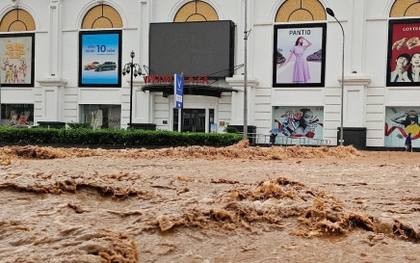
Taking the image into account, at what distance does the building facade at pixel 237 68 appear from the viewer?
32344 millimetres

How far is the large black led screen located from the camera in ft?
112

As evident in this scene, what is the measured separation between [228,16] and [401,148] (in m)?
14.5

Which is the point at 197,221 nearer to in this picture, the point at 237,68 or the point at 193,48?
the point at 237,68

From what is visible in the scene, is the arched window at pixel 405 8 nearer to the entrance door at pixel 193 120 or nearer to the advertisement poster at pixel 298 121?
the advertisement poster at pixel 298 121

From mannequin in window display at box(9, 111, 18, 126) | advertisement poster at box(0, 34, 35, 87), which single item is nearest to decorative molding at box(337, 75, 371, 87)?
advertisement poster at box(0, 34, 35, 87)

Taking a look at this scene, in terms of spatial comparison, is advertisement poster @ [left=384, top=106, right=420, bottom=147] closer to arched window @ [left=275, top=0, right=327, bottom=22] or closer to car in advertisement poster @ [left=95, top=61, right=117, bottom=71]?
arched window @ [left=275, top=0, right=327, bottom=22]

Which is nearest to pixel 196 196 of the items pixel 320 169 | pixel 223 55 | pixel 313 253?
pixel 313 253

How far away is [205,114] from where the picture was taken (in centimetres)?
3547

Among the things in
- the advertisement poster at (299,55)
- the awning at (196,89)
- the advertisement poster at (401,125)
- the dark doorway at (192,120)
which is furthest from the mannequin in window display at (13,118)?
the advertisement poster at (401,125)

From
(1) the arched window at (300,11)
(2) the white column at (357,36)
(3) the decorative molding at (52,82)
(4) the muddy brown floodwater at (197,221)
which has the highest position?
(1) the arched window at (300,11)

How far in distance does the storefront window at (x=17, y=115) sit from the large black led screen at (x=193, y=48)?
10.7 m

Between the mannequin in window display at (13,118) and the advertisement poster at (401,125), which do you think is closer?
the advertisement poster at (401,125)

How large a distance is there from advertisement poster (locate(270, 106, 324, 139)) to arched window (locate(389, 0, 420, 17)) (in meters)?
7.65

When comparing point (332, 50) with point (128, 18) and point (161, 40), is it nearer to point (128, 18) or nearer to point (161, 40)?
point (161, 40)
